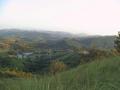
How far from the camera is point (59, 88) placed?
185 inches

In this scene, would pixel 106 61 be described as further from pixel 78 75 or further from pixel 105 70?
pixel 78 75

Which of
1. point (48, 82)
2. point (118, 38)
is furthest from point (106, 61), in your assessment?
point (118, 38)

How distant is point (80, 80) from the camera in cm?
584

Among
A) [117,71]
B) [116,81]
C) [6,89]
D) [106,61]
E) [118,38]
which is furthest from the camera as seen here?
[118,38]

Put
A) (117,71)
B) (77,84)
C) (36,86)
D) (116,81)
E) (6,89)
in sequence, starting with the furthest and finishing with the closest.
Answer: (117,71) → (116,81) → (77,84) → (6,89) → (36,86)

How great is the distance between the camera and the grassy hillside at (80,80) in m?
4.80

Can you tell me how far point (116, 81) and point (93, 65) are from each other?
1.39 meters

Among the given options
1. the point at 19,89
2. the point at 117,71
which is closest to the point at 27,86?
the point at 19,89

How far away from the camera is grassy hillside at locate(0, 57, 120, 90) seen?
189 inches

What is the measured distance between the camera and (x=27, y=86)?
15.6 ft

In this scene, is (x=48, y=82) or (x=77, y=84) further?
(x=77, y=84)

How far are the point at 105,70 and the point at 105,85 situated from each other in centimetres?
172

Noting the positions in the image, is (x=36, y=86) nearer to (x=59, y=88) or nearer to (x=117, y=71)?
(x=59, y=88)

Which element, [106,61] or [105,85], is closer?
[105,85]
